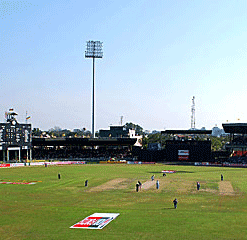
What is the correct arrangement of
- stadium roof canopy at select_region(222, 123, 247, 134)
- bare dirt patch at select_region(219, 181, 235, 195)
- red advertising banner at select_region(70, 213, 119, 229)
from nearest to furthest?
red advertising banner at select_region(70, 213, 119, 229) < bare dirt patch at select_region(219, 181, 235, 195) < stadium roof canopy at select_region(222, 123, 247, 134)

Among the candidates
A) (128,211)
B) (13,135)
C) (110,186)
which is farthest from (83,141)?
(128,211)

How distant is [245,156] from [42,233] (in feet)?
305

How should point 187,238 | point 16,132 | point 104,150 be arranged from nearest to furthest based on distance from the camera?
point 187,238 → point 16,132 → point 104,150

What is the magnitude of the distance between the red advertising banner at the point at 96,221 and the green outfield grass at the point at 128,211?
0.65 metres

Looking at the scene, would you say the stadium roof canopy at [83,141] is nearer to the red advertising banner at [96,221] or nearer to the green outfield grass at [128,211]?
the green outfield grass at [128,211]

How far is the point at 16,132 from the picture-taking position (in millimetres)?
107438

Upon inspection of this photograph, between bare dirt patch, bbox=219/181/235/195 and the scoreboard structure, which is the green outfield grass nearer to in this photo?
bare dirt patch, bbox=219/181/235/195

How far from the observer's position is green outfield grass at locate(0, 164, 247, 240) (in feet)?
89.1

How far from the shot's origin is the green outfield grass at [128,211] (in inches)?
1069

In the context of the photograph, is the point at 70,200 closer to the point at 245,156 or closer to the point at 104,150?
the point at 245,156

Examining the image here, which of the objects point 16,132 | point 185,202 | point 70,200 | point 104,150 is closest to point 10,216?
point 70,200

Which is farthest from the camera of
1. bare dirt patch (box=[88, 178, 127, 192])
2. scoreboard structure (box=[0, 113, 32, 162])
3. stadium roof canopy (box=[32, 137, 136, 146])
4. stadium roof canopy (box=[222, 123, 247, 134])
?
stadium roof canopy (box=[32, 137, 136, 146])

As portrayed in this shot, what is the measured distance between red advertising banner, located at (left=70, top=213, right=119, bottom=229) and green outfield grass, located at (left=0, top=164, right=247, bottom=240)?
65 centimetres

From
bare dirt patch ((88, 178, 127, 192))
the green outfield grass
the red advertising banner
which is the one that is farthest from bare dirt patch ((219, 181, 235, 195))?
Answer: the red advertising banner
